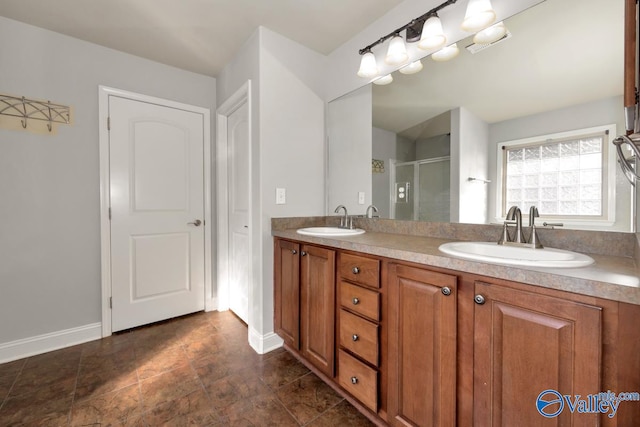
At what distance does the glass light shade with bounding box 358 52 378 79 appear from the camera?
182cm

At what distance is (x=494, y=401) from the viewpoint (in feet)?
2.80

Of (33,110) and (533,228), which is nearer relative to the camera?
(533,228)

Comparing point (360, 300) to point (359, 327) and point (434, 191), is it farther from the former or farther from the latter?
point (434, 191)

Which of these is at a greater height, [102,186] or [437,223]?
[102,186]

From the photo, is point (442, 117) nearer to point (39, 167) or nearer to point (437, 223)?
point (437, 223)

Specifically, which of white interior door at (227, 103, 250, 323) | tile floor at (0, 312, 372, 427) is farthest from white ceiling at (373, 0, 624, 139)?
tile floor at (0, 312, 372, 427)

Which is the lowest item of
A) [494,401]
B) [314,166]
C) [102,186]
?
[494,401]

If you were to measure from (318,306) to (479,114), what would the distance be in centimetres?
139

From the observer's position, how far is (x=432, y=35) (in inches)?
57.1

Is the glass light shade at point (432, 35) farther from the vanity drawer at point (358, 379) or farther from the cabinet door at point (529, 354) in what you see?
the vanity drawer at point (358, 379)

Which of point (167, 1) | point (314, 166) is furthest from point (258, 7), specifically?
point (314, 166)

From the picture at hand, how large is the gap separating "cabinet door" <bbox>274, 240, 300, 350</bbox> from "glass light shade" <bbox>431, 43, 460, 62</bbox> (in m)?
1.40

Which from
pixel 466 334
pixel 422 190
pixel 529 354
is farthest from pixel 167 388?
pixel 422 190

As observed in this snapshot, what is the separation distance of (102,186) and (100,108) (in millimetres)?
633
